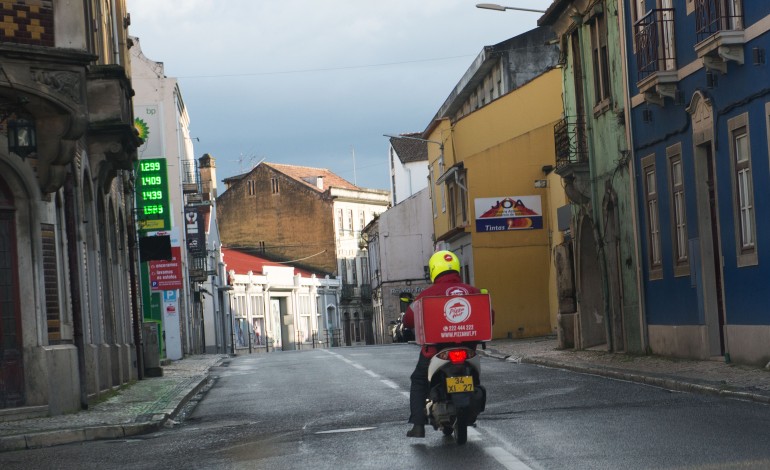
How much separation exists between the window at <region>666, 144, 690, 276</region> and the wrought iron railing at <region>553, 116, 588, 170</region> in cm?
602

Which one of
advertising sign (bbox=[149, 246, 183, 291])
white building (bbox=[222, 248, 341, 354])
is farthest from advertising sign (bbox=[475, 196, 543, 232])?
white building (bbox=[222, 248, 341, 354])

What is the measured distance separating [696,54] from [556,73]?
70.8 feet

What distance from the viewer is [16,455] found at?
1366cm

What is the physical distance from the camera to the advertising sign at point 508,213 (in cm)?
4619

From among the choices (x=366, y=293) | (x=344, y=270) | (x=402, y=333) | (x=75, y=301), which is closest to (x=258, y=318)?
(x=366, y=293)

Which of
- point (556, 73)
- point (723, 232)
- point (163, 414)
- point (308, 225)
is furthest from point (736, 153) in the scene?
point (308, 225)

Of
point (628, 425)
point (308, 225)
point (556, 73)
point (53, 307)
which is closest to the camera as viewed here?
point (628, 425)

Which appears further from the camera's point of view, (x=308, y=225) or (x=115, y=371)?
(x=308, y=225)

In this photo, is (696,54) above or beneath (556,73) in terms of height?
beneath

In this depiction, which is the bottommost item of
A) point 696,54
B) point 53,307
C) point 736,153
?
point 53,307

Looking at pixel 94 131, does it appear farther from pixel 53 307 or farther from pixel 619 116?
pixel 619 116

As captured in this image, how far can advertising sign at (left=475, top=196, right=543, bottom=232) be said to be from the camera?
4619 cm

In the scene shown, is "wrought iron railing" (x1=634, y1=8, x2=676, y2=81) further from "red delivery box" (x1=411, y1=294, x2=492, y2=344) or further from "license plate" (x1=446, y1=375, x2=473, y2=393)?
"license plate" (x1=446, y1=375, x2=473, y2=393)

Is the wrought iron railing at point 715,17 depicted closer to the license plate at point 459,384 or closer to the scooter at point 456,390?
the scooter at point 456,390
